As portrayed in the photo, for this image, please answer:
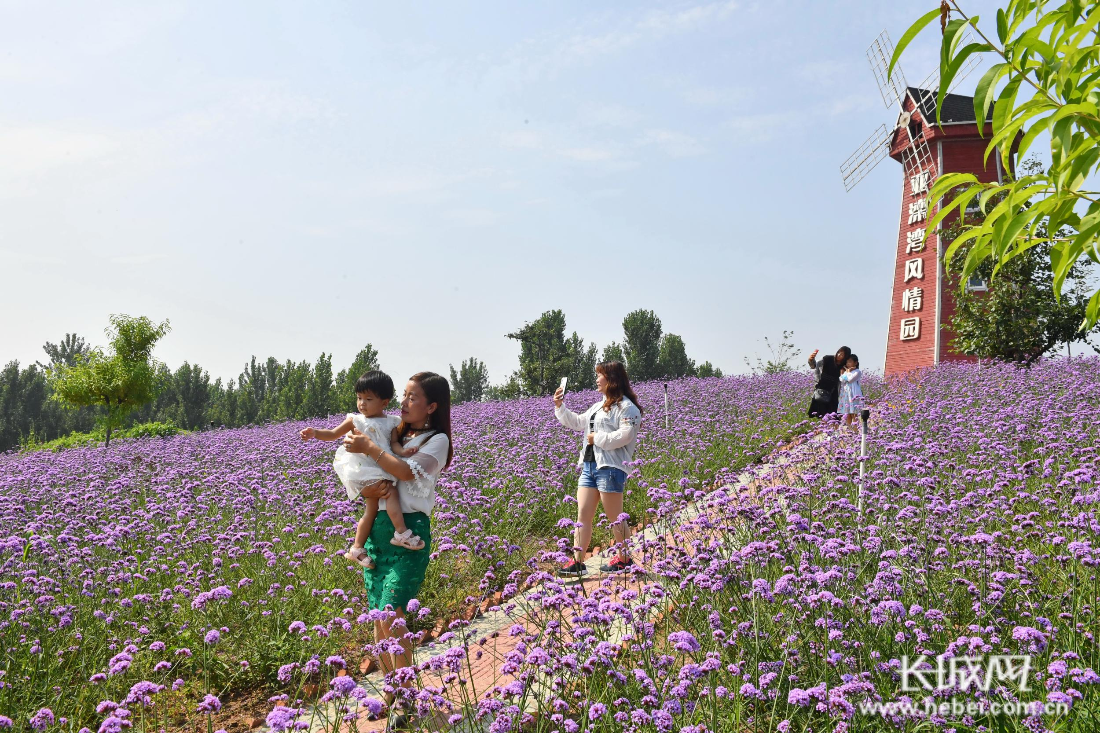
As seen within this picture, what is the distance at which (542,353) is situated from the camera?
3753 cm

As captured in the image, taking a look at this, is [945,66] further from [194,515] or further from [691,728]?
[194,515]

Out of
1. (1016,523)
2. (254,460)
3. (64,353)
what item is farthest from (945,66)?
(64,353)

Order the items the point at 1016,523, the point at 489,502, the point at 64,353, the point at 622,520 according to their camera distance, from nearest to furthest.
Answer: the point at 1016,523 → the point at 622,520 → the point at 489,502 → the point at 64,353

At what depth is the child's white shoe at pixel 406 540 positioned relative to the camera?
365cm

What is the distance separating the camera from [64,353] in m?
64.8

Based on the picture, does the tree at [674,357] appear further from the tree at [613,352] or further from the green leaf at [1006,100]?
the green leaf at [1006,100]

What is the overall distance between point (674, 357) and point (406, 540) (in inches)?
2059

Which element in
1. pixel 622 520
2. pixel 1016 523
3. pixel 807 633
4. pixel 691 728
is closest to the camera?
pixel 691 728

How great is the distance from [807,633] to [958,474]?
3190 millimetres

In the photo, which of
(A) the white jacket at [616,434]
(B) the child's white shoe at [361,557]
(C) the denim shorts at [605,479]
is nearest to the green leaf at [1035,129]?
(B) the child's white shoe at [361,557]

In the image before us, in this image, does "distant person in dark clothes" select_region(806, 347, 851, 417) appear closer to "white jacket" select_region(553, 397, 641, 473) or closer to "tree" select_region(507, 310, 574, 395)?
"white jacket" select_region(553, 397, 641, 473)

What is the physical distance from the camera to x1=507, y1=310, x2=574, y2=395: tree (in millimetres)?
36406

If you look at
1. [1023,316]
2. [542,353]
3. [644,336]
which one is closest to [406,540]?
[1023,316]

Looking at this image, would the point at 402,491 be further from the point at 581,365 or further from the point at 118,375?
the point at 581,365
